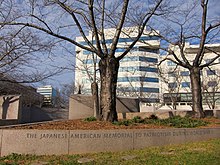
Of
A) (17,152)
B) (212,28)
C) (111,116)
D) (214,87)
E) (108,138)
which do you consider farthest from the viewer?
(214,87)

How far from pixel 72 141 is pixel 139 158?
2.05 m

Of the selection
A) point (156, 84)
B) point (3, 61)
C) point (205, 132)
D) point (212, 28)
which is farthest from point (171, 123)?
point (156, 84)

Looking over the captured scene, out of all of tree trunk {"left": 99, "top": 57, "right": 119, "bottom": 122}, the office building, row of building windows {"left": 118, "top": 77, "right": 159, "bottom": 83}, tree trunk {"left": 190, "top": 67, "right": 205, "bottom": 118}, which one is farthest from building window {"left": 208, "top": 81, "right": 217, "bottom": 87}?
tree trunk {"left": 99, "top": 57, "right": 119, "bottom": 122}

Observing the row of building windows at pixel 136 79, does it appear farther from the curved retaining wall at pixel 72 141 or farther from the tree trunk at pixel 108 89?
the curved retaining wall at pixel 72 141

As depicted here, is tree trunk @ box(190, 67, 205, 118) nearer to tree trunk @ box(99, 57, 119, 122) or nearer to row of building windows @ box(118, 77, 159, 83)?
tree trunk @ box(99, 57, 119, 122)

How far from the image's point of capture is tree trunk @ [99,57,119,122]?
10.6 m

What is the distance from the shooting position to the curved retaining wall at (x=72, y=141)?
7.06m

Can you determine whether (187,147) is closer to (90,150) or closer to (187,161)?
(187,161)

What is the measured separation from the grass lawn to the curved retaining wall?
28cm

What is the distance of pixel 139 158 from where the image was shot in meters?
6.52

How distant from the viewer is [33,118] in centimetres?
2370

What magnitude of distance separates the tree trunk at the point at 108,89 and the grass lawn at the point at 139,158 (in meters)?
3.21

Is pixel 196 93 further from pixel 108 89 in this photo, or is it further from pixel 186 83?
pixel 186 83

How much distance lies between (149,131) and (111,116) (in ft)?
8.59
